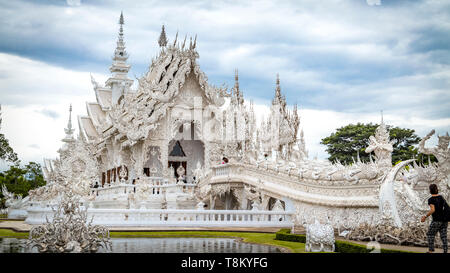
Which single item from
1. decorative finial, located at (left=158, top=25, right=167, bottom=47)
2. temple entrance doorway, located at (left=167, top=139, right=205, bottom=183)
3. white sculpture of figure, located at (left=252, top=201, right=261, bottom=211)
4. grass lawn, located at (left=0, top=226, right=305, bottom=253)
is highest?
decorative finial, located at (left=158, top=25, right=167, bottom=47)

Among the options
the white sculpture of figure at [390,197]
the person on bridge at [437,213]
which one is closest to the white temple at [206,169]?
the white sculpture of figure at [390,197]

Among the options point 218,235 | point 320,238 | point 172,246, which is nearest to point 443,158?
point 320,238

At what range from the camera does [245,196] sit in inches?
726

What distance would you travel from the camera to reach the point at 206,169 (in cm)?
2462

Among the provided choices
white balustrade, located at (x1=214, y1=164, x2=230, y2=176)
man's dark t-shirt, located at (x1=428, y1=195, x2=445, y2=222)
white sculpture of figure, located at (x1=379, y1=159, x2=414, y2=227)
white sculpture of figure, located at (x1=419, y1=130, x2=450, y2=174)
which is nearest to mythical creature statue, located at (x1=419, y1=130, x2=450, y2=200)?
white sculpture of figure, located at (x1=419, y1=130, x2=450, y2=174)

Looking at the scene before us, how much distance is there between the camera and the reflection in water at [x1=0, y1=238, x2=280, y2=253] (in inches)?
376

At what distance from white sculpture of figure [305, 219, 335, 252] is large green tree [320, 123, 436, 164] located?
2017 cm

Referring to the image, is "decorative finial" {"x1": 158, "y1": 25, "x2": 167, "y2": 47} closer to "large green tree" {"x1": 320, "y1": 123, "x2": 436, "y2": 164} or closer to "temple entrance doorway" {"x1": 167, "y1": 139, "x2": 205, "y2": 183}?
"temple entrance doorway" {"x1": 167, "y1": 139, "x2": 205, "y2": 183}

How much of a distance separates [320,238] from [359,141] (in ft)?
75.8

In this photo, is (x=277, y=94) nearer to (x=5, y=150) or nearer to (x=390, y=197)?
(x=5, y=150)

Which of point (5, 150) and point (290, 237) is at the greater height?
Result: point (5, 150)

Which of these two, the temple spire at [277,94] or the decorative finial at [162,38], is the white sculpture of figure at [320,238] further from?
the decorative finial at [162,38]

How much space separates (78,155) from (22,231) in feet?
56.4
